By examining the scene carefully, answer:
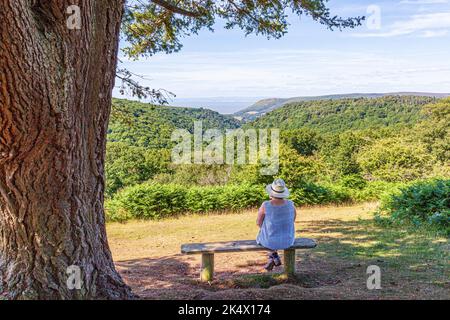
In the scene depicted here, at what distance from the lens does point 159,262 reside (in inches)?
239

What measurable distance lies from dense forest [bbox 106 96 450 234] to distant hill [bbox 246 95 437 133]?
0.08 meters

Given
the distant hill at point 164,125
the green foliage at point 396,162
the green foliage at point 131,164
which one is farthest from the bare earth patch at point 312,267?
the distant hill at point 164,125

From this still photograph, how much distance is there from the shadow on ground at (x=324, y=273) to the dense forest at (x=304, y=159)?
2136 millimetres

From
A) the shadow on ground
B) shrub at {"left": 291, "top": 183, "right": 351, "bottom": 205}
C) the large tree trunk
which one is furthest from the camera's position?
shrub at {"left": 291, "top": 183, "right": 351, "bottom": 205}

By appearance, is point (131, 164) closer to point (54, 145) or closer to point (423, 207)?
point (423, 207)

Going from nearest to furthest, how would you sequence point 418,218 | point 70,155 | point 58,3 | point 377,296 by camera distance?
point 58,3
point 70,155
point 377,296
point 418,218

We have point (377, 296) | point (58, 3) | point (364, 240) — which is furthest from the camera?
point (364, 240)

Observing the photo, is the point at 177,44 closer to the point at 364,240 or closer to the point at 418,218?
the point at 364,240

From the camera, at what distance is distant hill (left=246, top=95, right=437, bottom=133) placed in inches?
1179

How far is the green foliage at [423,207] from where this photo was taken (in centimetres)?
762

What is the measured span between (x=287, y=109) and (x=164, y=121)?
11.3 meters

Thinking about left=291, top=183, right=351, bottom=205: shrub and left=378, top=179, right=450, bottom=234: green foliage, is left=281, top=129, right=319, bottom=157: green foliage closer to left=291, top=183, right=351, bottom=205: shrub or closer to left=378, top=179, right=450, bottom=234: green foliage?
left=291, top=183, right=351, bottom=205: shrub

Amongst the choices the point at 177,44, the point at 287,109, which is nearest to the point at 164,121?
the point at 287,109

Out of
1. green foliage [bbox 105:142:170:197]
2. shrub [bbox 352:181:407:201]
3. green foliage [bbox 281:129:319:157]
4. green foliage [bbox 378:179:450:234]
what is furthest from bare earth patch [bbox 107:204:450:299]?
green foliage [bbox 281:129:319:157]
